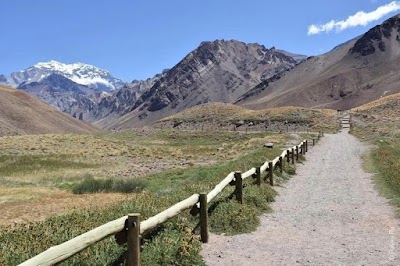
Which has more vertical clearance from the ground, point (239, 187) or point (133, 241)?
point (133, 241)

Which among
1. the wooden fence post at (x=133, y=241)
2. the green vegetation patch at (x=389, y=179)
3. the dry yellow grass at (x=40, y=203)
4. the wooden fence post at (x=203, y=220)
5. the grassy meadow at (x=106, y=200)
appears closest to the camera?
the wooden fence post at (x=133, y=241)

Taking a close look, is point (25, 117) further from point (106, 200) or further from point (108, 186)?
point (106, 200)

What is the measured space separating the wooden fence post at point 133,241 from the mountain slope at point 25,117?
127 meters

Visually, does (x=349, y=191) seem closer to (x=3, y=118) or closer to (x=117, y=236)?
(x=117, y=236)

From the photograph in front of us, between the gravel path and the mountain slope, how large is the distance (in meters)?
121

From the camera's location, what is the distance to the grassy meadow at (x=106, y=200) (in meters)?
8.85

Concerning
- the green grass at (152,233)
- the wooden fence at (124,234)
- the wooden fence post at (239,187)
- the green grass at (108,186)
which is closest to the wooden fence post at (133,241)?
the wooden fence at (124,234)

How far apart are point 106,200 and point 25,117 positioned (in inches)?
5445

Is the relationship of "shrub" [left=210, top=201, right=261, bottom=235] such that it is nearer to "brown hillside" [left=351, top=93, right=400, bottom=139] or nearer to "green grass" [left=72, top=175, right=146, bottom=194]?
"green grass" [left=72, top=175, right=146, bottom=194]

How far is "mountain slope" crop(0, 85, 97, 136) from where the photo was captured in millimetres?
136375

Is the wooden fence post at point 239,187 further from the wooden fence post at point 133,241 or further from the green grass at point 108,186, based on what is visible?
the green grass at point 108,186

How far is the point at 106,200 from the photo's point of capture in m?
21.8

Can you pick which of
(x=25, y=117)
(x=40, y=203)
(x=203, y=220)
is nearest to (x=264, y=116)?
(x=25, y=117)

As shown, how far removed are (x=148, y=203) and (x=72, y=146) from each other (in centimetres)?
5195
